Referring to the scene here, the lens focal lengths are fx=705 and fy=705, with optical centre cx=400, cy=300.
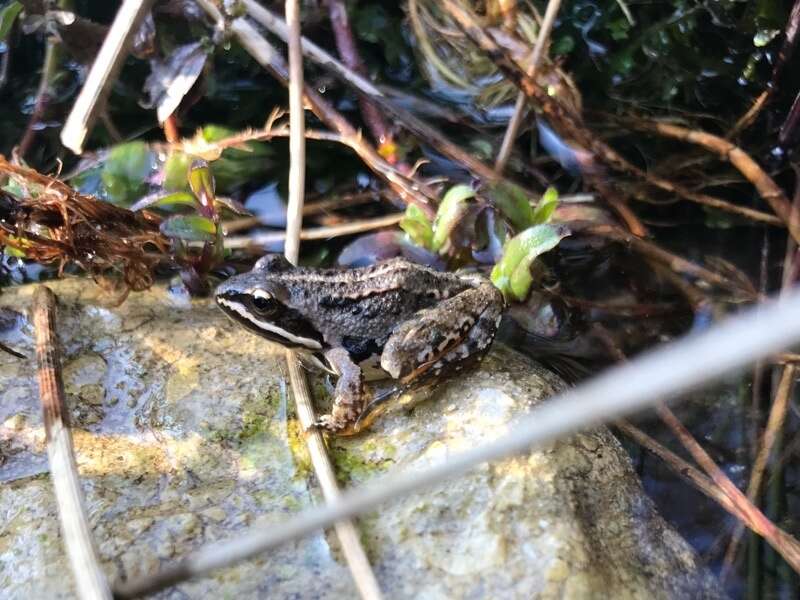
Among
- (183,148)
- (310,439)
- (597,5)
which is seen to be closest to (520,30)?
(597,5)

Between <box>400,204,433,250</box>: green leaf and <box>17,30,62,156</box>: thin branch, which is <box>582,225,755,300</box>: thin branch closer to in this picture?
<box>400,204,433,250</box>: green leaf

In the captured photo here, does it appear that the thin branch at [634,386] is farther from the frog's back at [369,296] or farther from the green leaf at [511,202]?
the green leaf at [511,202]

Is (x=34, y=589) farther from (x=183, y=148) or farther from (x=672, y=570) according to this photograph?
(x=183, y=148)

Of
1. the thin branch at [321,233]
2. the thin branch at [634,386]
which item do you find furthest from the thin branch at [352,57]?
the thin branch at [634,386]

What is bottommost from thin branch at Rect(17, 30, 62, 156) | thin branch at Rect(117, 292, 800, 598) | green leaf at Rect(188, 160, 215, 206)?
thin branch at Rect(17, 30, 62, 156)

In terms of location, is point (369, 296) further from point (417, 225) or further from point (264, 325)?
point (417, 225)

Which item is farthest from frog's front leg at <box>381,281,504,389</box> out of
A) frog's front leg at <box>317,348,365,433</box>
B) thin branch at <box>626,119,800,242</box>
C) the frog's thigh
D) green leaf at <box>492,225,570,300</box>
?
thin branch at <box>626,119,800,242</box>
